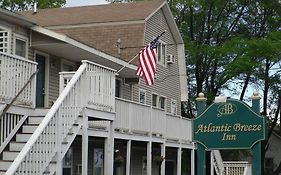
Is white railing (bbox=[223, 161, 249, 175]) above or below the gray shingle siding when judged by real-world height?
below

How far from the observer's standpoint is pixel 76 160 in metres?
21.1

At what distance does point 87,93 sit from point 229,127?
3607 mm

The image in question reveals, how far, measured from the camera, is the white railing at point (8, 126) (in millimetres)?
12477

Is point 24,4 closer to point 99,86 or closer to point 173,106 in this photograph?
point 173,106

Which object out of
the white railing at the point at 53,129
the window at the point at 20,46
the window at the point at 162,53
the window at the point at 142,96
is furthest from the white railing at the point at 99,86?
the window at the point at 162,53

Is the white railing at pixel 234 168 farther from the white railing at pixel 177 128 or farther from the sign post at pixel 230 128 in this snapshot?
the sign post at pixel 230 128

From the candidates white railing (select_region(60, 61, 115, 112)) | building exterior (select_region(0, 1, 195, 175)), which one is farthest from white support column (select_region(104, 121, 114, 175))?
white railing (select_region(60, 61, 115, 112))

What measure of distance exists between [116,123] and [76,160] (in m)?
3.83

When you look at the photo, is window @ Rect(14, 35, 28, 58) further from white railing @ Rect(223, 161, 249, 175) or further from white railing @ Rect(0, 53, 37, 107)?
white railing @ Rect(223, 161, 249, 175)

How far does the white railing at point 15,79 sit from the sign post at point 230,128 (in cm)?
426

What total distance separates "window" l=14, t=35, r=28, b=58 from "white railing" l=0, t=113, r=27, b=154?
502 centimetres

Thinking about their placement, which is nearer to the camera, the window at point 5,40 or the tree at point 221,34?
the window at point 5,40

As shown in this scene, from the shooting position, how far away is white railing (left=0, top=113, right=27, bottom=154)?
40.9 ft

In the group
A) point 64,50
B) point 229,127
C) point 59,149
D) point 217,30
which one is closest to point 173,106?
point 217,30
